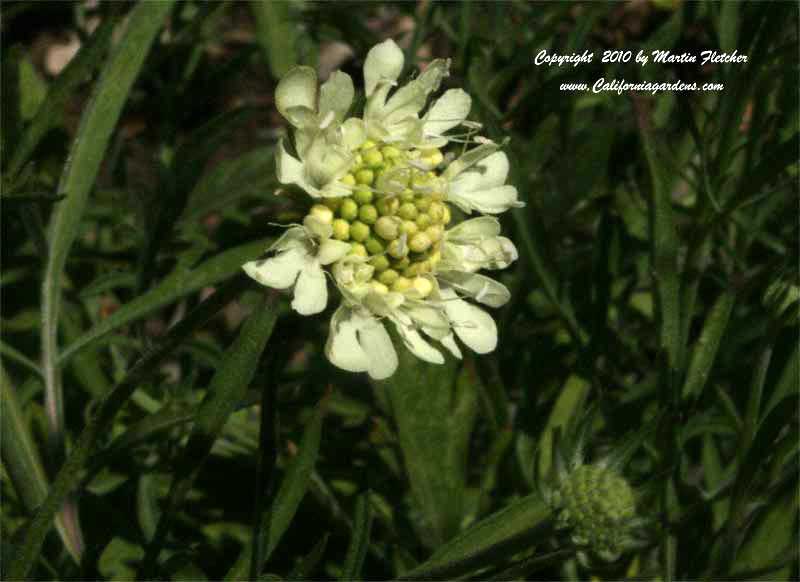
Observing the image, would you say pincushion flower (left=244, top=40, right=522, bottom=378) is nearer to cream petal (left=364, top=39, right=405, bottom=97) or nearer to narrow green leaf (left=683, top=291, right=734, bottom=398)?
cream petal (left=364, top=39, right=405, bottom=97)

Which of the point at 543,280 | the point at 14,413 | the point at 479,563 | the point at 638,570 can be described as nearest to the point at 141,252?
the point at 14,413

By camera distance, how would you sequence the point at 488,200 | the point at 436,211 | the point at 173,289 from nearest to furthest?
the point at 436,211 < the point at 488,200 < the point at 173,289

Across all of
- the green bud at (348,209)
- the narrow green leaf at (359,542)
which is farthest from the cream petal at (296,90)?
the narrow green leaf at (359,542)

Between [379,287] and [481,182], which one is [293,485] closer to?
[379,287]

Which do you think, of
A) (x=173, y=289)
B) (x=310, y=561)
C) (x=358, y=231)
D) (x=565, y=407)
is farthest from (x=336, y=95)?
(x=565, y=407)

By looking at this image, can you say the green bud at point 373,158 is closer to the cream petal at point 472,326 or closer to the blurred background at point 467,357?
the blurred background at point 467,357

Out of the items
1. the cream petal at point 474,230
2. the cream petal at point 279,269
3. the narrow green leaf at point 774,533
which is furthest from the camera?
the narrow green leaf at point 774,533

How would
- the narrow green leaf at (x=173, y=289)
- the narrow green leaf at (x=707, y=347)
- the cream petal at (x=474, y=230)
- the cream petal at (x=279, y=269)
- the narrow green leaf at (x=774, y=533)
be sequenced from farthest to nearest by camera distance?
the narrow green leaf at (x=774, y=533), the narrow green leaf at (x=707, y=347), the narrow green leaf at (x=173, y=289), the cream petal at (x=474, y=230), the cream petal at (x=279, y=269)
